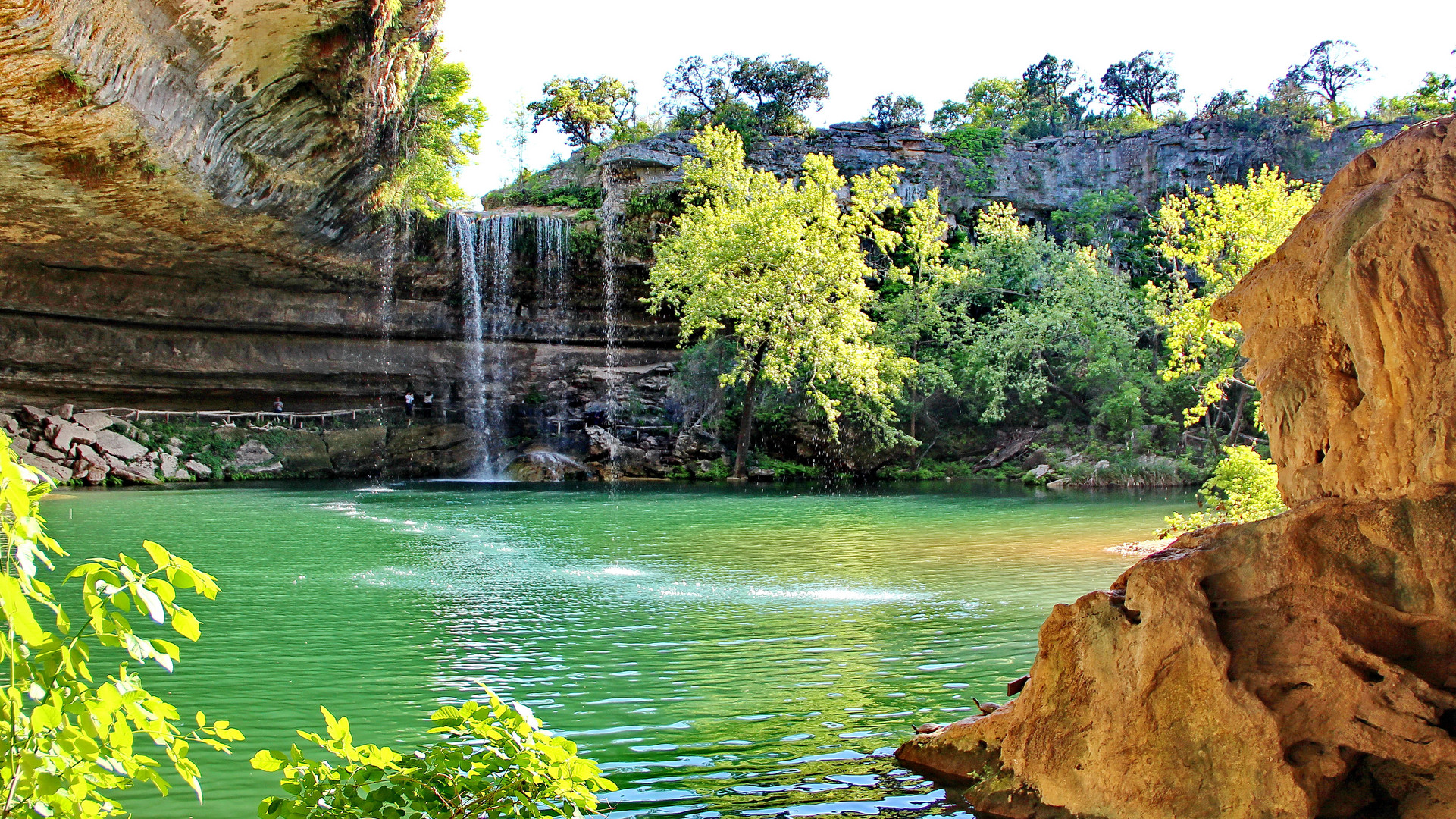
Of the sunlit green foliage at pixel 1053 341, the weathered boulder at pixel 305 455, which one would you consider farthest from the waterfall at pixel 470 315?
the sunlit green foliage at pixel 1053 341

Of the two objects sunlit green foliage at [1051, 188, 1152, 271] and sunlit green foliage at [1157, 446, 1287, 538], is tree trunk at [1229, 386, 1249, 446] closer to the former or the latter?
sunlit green foliage at [1157, 446, 1287, 538]

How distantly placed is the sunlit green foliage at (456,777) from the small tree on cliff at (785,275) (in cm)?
2385

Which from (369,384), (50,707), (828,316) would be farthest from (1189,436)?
(50,707)

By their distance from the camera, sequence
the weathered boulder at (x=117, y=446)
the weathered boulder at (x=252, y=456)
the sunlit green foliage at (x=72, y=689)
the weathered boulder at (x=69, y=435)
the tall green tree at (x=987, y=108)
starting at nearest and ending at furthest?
the sunlit green foliage at (x=72, y=689) < the weathered boulder at (x=69, y=435) < the weathered boulder at (x=117, y=446) < the weathered boulder at (x=252, y=456) < the tall green tree at (x=987, y=108)

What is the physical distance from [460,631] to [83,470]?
22501 mm

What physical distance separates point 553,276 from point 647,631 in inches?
1022

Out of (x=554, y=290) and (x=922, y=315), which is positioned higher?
(x=554, y=290)

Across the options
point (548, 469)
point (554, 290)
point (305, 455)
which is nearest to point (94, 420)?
point (305, 455)

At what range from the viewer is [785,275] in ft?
87.8

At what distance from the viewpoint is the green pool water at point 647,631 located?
532cm

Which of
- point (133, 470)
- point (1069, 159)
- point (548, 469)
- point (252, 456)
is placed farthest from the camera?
point (1069, 159)

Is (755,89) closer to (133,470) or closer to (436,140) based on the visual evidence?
A: (436,140)

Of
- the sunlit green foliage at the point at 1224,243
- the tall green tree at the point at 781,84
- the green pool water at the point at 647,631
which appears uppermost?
the tall green tree at the point at 781,84

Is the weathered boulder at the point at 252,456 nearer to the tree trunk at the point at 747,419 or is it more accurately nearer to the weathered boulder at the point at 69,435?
the weathered boulder at the point at 69,435
